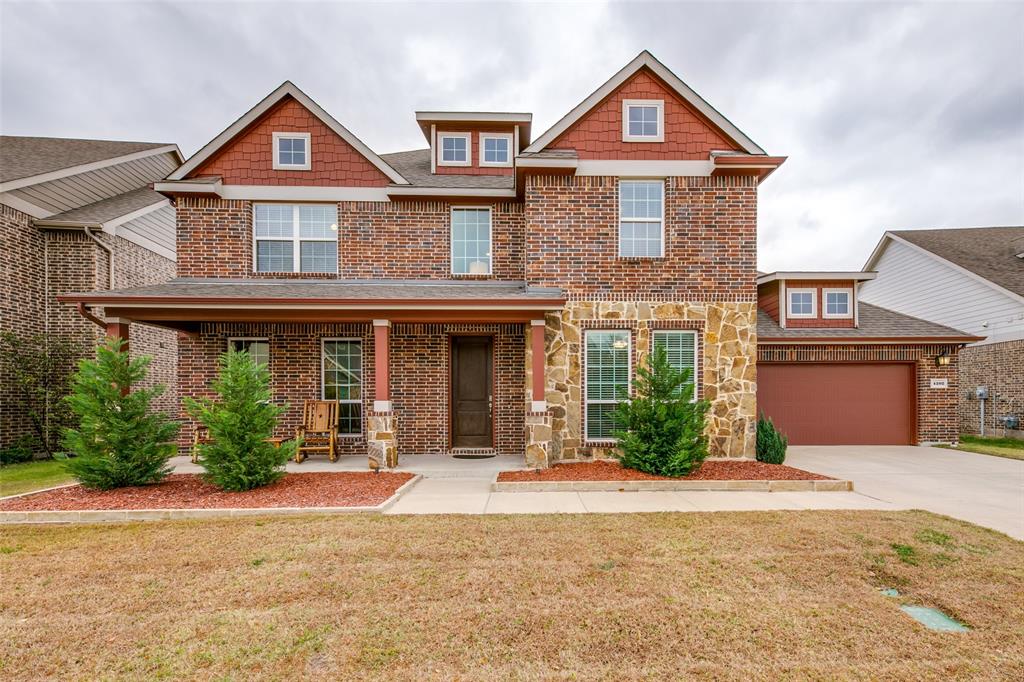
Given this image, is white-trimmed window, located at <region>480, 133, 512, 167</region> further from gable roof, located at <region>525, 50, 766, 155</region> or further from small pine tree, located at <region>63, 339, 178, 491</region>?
small pine tree, located at <region>63, 339, 178, 491</region>

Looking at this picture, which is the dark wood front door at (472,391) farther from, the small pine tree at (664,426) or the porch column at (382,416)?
the small pine tree at (664,426)

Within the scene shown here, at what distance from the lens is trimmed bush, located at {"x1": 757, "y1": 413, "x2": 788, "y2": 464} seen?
889 centimetres

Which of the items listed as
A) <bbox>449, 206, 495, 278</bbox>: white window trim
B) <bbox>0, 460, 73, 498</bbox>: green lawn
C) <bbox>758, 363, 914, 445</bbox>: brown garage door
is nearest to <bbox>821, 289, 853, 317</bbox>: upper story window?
<bbox>758, 363, 914, 445</bbox>: brown garage door

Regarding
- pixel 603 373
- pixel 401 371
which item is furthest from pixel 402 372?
pixel 603 373

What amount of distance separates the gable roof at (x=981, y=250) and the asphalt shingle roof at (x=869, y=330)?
4.20 metres

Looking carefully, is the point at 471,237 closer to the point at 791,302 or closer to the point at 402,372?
the point at 402,372

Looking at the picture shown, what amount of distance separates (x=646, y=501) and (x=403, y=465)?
458 centimetres

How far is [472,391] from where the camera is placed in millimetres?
10117

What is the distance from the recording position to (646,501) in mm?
6574

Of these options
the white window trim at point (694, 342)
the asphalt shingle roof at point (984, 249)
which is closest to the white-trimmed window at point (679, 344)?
the white window trim at point (694, 342)

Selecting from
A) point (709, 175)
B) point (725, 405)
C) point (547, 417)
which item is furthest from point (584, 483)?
point (709, 175)

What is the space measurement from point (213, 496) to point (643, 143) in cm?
980

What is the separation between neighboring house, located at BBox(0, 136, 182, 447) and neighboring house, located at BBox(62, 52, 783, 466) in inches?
150

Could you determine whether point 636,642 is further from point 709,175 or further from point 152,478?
point 709,175
